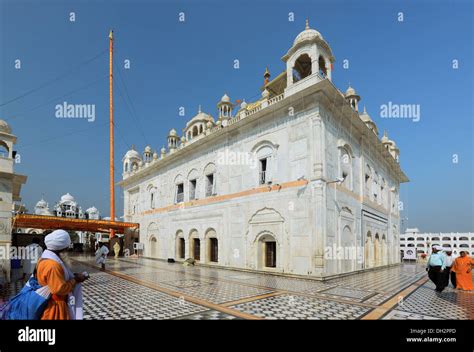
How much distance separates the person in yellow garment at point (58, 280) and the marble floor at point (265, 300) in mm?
3120

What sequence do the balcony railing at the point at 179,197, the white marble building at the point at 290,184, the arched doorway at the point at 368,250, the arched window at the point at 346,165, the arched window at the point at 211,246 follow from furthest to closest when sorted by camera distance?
the balcony railing at the point at 179,197, the arched window at the point at 211,246, the arched doorway at the point at 368,250, the arched window at the point at 346,165, the white marble building at the point at 290,184

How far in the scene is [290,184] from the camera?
1279 centimetres

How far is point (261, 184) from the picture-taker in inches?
563

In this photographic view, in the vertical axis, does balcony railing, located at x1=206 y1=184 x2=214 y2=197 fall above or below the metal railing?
below

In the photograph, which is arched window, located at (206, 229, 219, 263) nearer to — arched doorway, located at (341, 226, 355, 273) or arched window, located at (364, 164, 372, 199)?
arched doorway, located at (341, 226, 355, 273)

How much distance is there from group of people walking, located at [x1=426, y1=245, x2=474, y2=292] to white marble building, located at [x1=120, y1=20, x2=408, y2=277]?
3.71 meters

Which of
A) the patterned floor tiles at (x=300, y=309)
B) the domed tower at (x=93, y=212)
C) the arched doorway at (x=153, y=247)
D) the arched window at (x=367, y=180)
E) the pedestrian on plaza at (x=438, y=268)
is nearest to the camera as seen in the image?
the patterned floor tiles at (x=300, y=309)

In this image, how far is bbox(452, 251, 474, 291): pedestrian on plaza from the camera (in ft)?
28.5

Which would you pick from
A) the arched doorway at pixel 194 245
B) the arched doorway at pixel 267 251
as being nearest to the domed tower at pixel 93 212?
the arched doorway at pixel 194 245

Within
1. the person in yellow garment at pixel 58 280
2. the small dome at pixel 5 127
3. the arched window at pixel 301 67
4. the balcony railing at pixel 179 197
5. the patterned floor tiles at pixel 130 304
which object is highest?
the arched window at pixel 301 67

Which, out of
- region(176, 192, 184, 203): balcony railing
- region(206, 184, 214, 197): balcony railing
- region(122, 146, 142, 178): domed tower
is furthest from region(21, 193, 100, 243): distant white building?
region(206, 184, 214, 197): balcony railing

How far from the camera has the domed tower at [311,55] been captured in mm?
12530

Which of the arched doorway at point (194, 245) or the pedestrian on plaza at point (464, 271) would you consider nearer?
the pedestrian on plaza at point (464, 271)

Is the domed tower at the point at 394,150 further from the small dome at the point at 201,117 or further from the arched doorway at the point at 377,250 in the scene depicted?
the small dome at the point at 201,117
